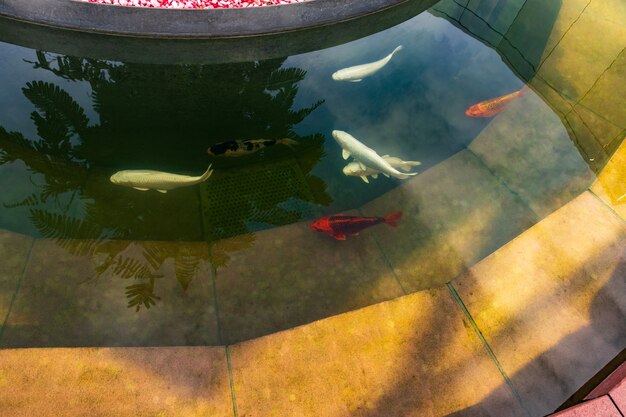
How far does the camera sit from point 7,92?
453cm

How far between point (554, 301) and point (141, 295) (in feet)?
10.3

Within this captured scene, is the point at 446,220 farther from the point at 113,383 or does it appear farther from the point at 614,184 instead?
the point at 113,383

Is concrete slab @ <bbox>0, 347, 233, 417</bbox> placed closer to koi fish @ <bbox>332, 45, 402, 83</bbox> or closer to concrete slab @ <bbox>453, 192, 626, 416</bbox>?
concrete slab @ <bbox>453, 192, 626, 416</bbox>

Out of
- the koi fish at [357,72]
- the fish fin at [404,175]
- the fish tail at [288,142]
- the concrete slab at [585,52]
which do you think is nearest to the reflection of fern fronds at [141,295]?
the fish tail at [288,142]

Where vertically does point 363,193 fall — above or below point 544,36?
below

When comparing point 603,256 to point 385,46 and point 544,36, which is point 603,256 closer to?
point 385,46

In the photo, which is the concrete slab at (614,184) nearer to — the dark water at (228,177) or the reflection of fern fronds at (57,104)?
the dark water at (228,177)

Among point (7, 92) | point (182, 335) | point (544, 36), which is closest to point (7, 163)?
point (7, 92)

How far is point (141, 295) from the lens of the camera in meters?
3.13

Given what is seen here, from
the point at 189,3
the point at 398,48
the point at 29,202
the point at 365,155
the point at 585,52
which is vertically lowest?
the point at 29,202

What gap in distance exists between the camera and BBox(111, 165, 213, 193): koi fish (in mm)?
3662

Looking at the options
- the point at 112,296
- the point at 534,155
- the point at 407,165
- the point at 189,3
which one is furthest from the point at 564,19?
the point at 112,296

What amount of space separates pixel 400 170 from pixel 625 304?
2142mm

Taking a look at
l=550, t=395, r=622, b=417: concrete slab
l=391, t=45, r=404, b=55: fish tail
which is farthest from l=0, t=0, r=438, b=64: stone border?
l=550, t=395, r=622, b=417: concrete slab
